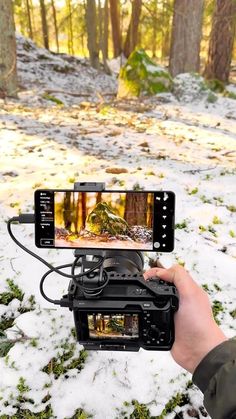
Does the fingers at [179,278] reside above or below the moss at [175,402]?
above

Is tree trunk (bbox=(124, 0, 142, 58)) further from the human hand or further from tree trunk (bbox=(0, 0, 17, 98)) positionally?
the human hand

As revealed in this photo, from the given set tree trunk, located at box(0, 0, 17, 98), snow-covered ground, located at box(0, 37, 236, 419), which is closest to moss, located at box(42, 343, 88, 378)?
snow-covered ground, located at box(0, 37, 236, 419)

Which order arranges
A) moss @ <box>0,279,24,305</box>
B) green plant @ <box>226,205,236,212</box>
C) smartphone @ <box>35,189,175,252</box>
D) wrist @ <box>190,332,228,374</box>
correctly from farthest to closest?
1. green plant @ <box>226,205,236,212</box>
2. moss @ <box>0,279,24,305</box>
3. smartphone @ <box>35,189,175,252</box>
4. wrist @ <box>190,332,228,374</box>

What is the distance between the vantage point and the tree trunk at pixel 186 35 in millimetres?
12062

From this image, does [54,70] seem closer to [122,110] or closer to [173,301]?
[122,110]

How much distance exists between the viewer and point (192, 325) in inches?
67.5

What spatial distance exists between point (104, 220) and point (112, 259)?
0.24 metres

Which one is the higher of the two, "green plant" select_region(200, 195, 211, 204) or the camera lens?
the camera lens

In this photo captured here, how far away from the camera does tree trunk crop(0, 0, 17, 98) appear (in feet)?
30.2

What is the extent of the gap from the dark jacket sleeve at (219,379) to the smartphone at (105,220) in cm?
65

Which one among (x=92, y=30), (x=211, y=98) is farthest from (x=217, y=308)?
(x=92, y=30)

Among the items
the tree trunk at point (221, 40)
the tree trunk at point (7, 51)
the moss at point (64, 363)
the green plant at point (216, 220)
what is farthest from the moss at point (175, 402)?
the tree trunk at point (221, 40)

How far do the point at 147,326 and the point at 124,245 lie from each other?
1.57 ft

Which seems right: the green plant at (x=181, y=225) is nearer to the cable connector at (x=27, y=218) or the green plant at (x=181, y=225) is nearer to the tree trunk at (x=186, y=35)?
the cable connector at (x=27, y=218)
